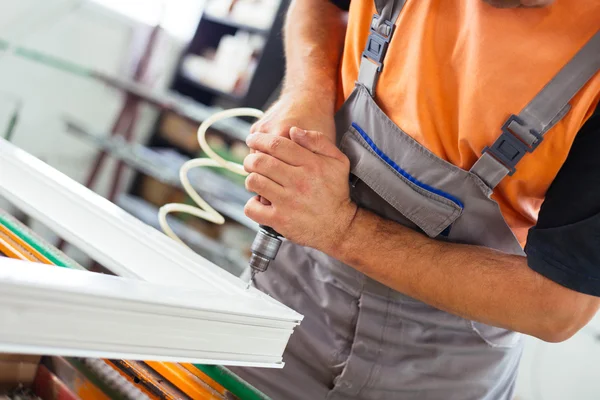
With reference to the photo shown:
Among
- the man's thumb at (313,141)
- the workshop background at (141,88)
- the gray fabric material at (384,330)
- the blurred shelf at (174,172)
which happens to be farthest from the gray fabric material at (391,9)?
the workshop background at (141,88)

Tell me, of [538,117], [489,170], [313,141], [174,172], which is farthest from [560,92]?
[174,172]

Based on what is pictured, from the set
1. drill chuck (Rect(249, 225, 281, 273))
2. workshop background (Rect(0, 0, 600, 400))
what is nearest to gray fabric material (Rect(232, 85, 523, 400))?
drill chuck (Rect(249, 225, 281, 273))

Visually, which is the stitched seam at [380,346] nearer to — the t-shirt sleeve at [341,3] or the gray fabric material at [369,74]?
the gray fabric material at [369,74]

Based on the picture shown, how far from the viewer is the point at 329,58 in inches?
49.3

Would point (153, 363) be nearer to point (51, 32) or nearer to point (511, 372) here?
point (511, 372)

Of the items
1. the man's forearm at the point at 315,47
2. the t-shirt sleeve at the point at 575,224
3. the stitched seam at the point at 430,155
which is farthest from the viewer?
the man's forearm at the point at 315,47

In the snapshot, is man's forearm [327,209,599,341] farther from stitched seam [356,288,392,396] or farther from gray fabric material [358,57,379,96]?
gray fabric material [358,57,379,96]

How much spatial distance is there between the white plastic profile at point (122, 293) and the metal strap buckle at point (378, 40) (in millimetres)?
474

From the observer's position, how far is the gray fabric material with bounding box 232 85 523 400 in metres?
1.03

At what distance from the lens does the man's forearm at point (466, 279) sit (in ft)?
2.95

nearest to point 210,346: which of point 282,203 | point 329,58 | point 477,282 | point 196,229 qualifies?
point 282,203

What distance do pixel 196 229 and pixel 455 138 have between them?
3.28 metres

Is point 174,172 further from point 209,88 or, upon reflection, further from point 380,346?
point 380,346

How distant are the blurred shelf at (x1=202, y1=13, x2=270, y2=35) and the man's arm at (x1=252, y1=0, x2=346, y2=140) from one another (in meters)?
2.55
